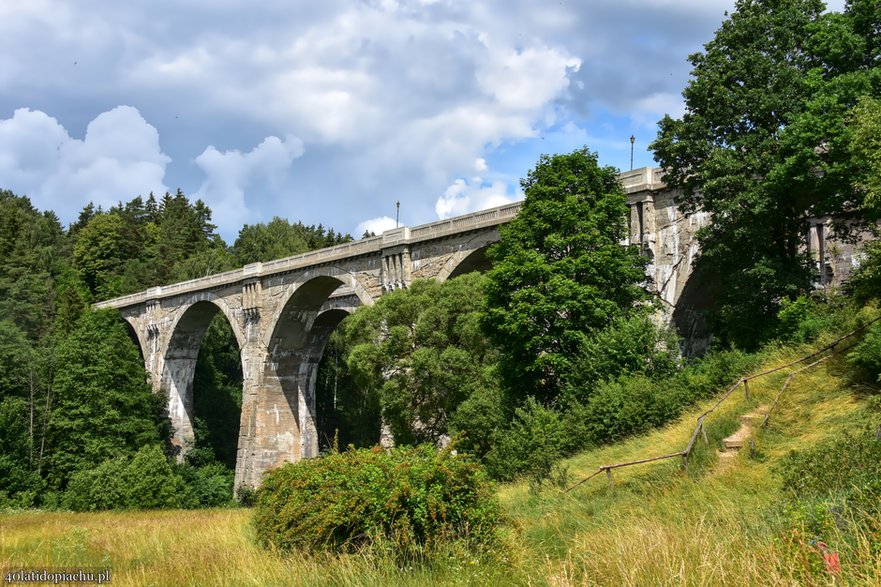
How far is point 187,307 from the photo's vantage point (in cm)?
4803

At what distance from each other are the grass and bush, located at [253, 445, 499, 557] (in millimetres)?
295

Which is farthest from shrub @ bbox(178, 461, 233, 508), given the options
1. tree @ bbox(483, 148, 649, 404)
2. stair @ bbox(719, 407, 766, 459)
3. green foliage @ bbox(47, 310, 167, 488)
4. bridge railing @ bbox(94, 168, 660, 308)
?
stair @ bbox(719, 407, 766, 459)

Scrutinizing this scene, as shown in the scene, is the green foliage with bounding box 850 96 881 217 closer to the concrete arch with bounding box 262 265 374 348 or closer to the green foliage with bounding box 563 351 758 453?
the green foliage with bounding box 563 351 758 453

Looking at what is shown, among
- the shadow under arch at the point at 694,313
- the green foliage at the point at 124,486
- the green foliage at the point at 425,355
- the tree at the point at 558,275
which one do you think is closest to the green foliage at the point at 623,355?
the tree at the point at 558,275

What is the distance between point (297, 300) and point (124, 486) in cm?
1216

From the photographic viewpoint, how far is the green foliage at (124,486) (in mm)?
34531

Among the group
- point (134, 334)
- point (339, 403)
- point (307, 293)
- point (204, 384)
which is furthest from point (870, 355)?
point (204, 384)

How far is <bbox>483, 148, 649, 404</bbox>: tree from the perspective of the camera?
19.5 m

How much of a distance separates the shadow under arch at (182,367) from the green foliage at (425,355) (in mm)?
27250

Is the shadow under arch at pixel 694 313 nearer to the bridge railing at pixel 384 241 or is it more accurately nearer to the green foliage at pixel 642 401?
the bridge railing at pixel 384 241

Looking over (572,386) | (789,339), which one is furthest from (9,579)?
(789,339)

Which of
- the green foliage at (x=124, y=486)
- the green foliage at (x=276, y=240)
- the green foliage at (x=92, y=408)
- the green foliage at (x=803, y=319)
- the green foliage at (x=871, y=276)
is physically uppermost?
the green foliage at (x=276, y=240)

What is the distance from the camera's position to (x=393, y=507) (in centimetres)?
806

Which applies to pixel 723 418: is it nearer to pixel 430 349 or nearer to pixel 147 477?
pixel 430 349
